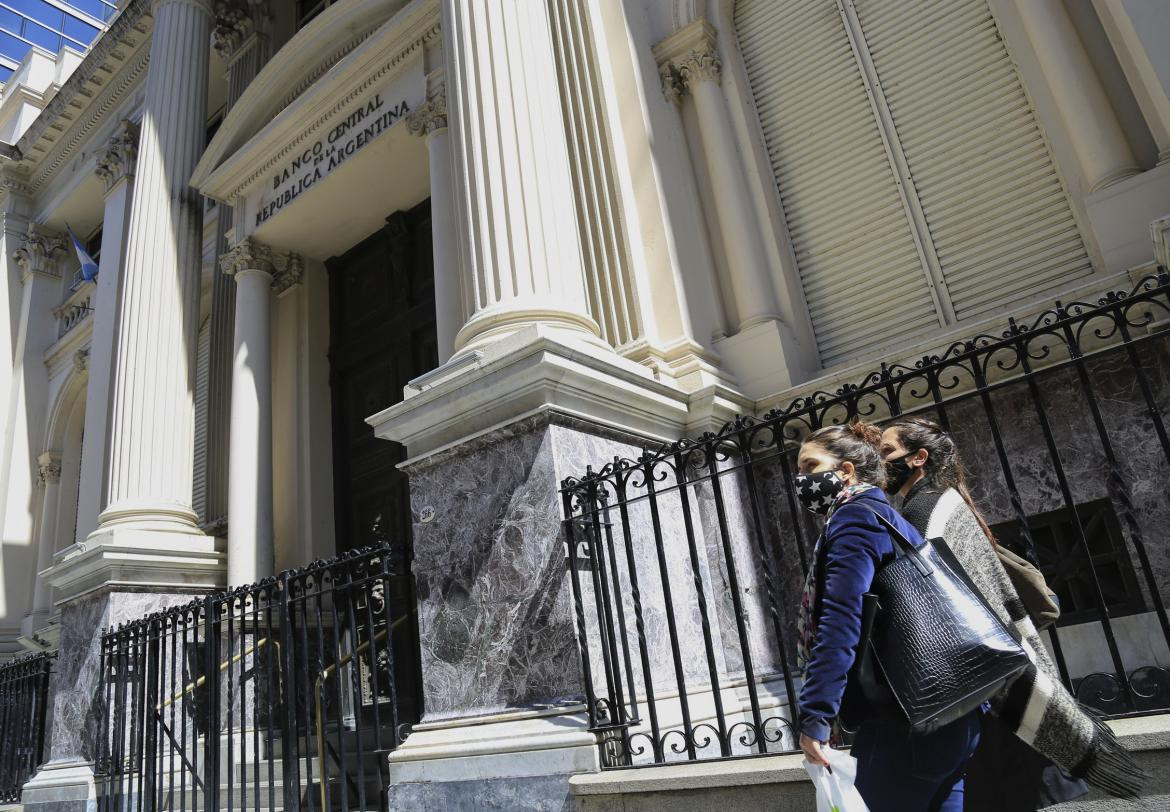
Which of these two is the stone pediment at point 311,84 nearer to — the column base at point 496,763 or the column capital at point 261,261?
the column capital at point 261,261

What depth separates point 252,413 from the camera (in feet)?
33.6

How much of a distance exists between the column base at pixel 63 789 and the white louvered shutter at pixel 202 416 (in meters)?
4.01

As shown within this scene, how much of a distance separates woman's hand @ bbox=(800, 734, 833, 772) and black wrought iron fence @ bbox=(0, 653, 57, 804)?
950cm

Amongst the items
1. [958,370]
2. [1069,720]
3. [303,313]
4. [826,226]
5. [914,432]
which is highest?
[303,313]

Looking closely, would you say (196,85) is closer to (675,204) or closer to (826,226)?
(675,204)

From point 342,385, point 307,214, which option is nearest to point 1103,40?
point 307,214

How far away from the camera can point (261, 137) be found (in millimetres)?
10570

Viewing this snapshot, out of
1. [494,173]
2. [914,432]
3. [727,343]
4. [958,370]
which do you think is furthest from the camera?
[727,343]

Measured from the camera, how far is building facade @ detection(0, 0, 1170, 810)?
482 cm

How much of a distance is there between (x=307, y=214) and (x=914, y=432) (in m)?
9.34

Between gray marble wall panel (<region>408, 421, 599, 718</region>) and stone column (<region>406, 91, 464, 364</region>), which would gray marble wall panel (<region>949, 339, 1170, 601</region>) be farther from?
stone column (<region>406, 91, 464, 364</region>)

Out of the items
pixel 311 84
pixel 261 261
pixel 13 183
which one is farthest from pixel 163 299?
pixel 13 183

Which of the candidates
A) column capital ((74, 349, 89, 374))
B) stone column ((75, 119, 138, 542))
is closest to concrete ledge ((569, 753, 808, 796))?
stone column ((75, 119, 138, 542))

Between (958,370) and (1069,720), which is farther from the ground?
(958,370)
